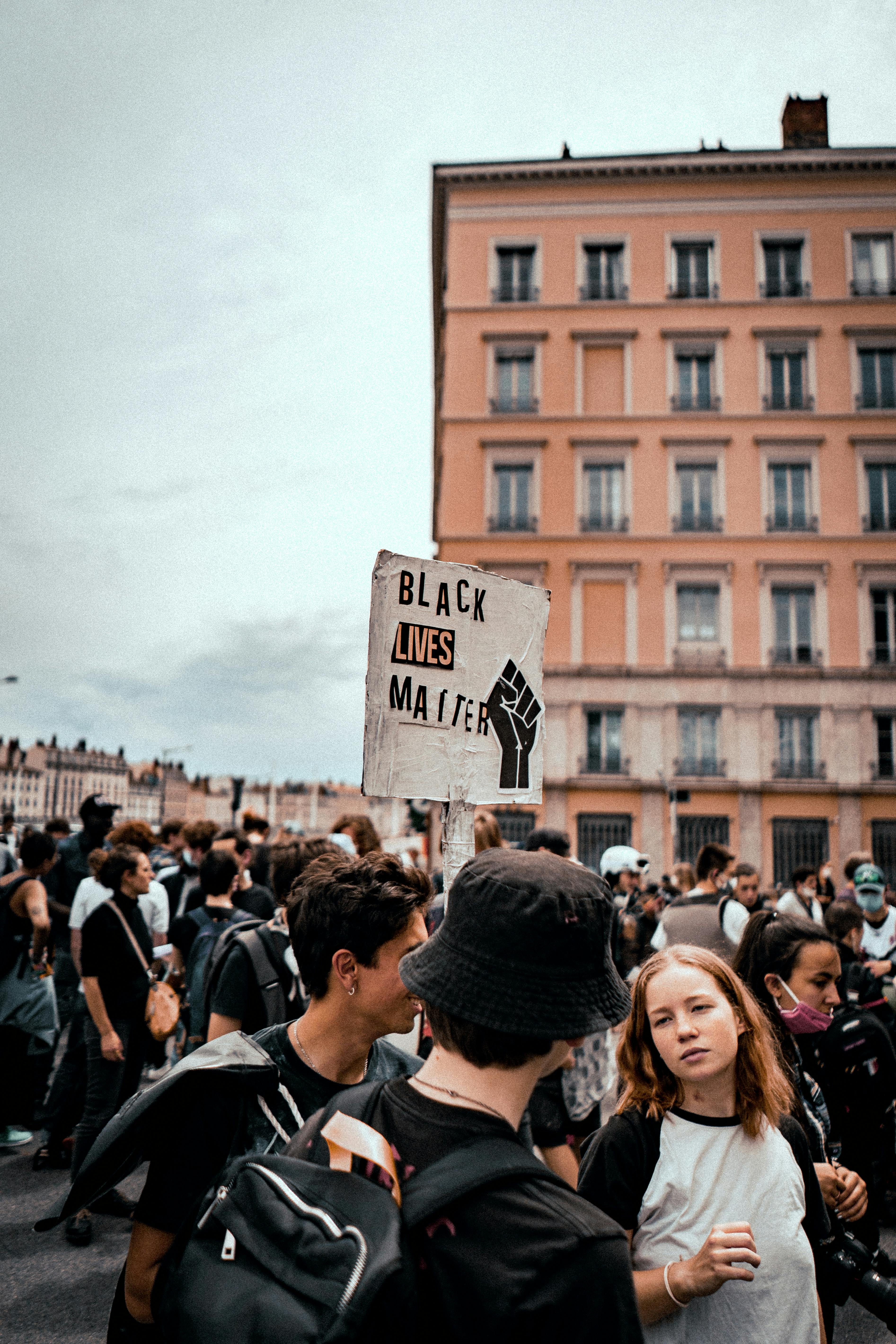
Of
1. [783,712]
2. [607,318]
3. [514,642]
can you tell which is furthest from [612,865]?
[607,318]

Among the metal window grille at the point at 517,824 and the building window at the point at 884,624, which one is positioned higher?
the building window at the point at 884,624

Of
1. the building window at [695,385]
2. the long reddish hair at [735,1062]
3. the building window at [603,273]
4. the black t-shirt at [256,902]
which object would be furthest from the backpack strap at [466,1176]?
the building window at [603,273]

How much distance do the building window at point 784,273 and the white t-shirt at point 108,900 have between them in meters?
27.4

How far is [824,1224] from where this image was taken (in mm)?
1969

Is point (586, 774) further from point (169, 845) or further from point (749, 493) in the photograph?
point (169, 845)

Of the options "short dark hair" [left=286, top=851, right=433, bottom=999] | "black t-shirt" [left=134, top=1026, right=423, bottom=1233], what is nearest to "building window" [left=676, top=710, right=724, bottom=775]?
"short dark hair" [left=286, top=851, right=433, bottom=999]

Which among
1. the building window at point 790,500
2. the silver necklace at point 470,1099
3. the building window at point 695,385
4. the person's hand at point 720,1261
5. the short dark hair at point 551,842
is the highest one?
the building window at point 695,385

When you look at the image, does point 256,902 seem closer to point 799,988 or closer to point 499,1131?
point 799,988

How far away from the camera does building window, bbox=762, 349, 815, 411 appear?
2756 cm

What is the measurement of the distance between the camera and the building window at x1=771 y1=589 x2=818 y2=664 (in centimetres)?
2581

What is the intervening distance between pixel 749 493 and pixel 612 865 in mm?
21424

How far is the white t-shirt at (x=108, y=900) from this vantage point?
5.52 m

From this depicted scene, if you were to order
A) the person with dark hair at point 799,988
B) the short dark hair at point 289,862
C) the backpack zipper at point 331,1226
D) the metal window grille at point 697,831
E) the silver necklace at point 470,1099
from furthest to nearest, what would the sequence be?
the metal window grille at point 697,831 → the short dark hair at point 289,862 → the person with dark hair at point 799,988 → the silver necklace at point 470,1099 → the backpack zipper at point 331,1226

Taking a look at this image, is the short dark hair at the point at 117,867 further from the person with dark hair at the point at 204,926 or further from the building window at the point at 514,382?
the building window at the point at 514,382
